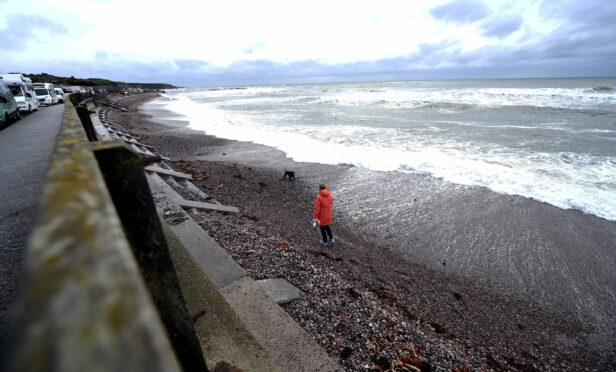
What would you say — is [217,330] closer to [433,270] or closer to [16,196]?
[433,270]

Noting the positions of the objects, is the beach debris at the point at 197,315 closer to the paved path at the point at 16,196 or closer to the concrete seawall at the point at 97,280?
the concrete seawall at the point at 97,280

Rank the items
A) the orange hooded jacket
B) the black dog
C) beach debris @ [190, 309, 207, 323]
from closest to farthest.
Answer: beach debris @ [190, 309, 207, 323]
the orange hooded jacket
the black dog

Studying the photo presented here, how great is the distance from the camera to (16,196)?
20.5 feet

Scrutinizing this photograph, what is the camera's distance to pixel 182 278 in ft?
11.0

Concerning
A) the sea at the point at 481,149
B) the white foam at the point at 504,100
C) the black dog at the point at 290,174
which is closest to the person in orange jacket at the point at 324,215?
the black dog at the point at 290,174

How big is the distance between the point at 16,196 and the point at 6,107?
13.5m

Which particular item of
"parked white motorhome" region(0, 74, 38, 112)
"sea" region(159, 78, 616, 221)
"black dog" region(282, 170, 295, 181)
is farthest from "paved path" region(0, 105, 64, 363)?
"parked white motorhome" region(0, 74, 38, 112)

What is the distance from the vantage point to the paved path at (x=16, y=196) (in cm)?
371

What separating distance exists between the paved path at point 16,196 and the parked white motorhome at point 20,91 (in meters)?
10.4

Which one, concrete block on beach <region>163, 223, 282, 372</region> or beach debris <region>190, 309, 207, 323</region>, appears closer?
concrete block on beach <region>163, 223, 282, 372</region>

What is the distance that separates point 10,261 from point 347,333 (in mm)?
4368

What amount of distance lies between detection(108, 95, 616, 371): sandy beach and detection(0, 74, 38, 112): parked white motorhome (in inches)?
692

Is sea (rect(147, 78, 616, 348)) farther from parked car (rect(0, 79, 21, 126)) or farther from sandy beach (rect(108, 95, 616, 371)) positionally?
parked car (rect(0, 79, 21, 126))

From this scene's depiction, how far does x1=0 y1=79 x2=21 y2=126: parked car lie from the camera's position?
586 inches
